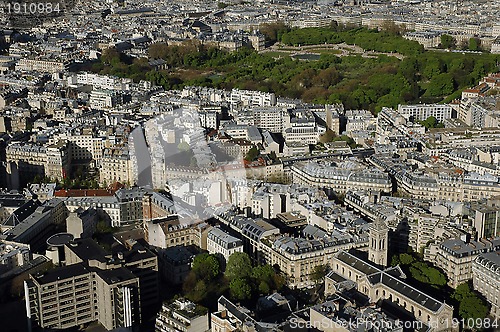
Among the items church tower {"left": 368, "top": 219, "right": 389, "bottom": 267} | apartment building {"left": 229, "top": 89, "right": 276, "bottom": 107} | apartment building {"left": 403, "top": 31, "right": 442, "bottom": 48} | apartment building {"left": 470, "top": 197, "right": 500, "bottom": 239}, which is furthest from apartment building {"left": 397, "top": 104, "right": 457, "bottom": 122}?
apartment building {"left": 403, "top": 31, "right": 442, "bottom": 48}

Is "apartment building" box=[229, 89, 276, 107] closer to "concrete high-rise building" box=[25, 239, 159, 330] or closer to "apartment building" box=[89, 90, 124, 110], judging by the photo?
"apartment building" box=[89, 90, 124, 110]

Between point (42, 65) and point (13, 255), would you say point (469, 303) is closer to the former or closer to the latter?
point (13, 255)

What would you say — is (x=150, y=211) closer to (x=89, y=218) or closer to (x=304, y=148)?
(x=89, y=218)

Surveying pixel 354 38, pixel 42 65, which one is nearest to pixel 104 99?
pixel 42 65

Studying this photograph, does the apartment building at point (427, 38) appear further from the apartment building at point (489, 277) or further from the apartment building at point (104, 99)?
the apartment building at point (489, 277)

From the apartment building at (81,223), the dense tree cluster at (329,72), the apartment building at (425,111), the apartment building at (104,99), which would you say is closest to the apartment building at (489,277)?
the apartment building at (81,223)

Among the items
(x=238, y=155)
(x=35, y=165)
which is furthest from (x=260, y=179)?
(x=35, y=165)
